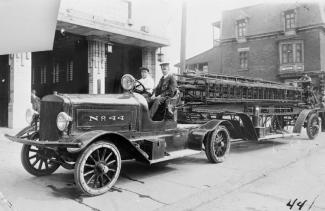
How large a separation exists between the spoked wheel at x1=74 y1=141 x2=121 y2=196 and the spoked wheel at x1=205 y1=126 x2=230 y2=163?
7.48 ft

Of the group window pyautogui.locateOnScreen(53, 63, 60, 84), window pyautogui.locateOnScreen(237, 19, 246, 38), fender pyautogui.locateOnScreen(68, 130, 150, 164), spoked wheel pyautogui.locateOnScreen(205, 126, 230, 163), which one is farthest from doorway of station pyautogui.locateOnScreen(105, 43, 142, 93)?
window pyautogui.locateOnScreen(237, 19, 246, 38)

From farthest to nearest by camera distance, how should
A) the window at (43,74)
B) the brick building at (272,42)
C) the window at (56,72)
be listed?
the brick building at (272,42) → the window at (43,74) → the window at (56,72)

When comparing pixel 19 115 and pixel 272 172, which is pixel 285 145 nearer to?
pixel 272 172

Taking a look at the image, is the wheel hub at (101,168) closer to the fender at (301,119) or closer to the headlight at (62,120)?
the headlight at (62,120)

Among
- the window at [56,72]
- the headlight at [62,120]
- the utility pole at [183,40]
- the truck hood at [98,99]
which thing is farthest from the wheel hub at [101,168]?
the window at [56,72]

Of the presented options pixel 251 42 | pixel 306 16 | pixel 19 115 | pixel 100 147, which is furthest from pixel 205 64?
pixel 100 147

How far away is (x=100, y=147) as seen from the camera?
425cm

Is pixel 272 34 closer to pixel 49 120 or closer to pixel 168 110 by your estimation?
pixel 168 110

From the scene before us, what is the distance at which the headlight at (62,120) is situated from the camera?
4125 millimetres

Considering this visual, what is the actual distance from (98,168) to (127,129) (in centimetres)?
97

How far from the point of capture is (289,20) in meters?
27.8

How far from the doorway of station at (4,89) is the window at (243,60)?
897 inches

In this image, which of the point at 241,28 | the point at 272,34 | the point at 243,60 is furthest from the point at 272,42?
the point at 241,28

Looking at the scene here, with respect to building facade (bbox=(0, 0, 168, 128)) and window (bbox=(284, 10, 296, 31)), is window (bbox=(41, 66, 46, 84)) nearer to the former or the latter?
building facade (bbox=(0, 0, 168, 128))
